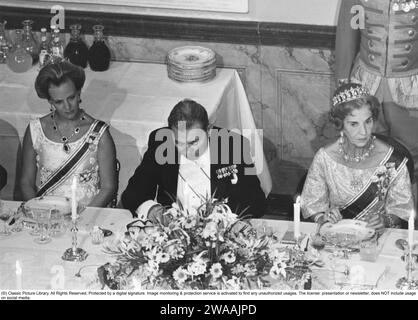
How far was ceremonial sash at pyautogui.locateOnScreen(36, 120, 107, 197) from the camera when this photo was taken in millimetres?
6359

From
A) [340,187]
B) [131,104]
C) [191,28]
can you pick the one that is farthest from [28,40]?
[340,187]

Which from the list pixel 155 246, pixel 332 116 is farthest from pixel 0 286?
pixel 332 116

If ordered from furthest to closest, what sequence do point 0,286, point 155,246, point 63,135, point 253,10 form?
point 253,10 < point 63,135 < point 0,286 < point 155,246

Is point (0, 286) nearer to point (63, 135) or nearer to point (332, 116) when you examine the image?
point (63, 135)

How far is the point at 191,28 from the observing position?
7617mm

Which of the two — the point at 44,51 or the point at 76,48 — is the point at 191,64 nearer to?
the point at 76,48

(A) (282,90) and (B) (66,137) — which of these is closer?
(B) (66,137)

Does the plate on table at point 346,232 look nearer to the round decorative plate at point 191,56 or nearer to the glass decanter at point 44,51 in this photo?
the round decorative plate at point 191,56

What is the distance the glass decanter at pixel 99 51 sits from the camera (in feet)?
24.8

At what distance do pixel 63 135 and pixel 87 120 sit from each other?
0.52 feet

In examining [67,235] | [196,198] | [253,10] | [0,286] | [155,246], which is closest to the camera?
[155,246]

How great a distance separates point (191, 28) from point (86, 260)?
100 inches

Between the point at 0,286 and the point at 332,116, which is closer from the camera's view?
the point at 0,286

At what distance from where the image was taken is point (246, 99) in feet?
24.9
